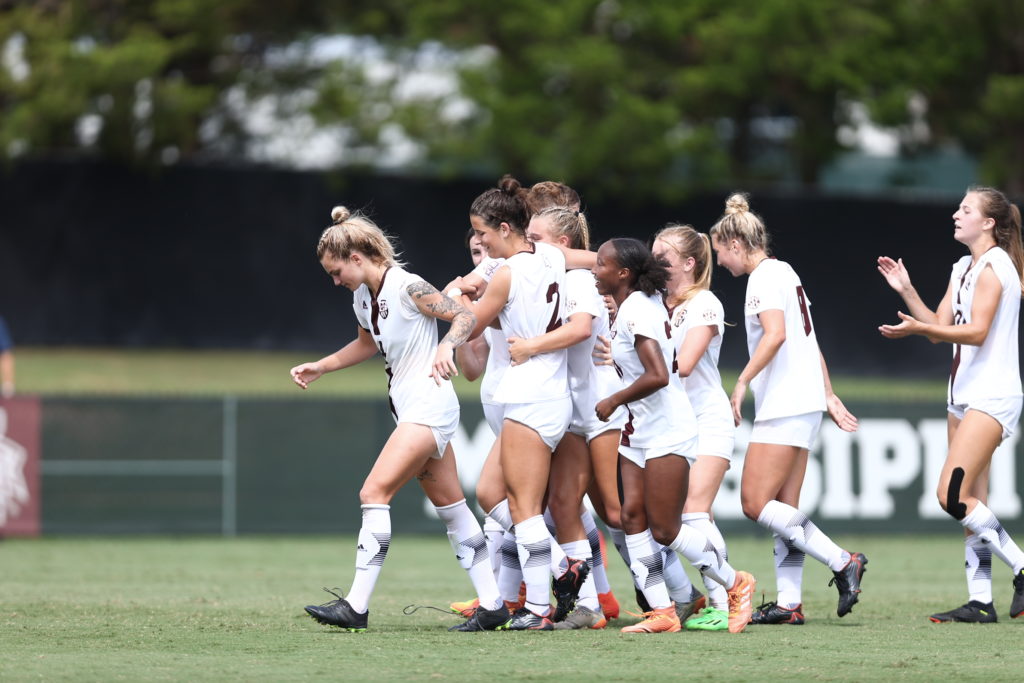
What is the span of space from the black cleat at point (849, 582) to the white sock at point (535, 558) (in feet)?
5.34

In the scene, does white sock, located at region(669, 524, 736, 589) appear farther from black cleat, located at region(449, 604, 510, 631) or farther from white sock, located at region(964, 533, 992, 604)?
white sock, located at region(964, 533, 992, 604)

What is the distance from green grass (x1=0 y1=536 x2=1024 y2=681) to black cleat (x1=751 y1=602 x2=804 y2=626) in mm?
116

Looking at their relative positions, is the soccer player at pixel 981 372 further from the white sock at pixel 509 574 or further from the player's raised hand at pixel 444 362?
the player's raised hand at pixel 444 362

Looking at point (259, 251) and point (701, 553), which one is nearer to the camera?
point (701, 553)

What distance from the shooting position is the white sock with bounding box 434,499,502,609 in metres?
7.34

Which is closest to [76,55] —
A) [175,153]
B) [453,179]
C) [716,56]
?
[175,153]

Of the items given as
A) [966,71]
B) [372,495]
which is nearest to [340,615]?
[372,495]

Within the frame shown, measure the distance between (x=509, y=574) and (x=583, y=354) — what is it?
1.40 meters

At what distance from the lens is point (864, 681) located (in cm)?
567

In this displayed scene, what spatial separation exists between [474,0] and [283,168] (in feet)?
15.3

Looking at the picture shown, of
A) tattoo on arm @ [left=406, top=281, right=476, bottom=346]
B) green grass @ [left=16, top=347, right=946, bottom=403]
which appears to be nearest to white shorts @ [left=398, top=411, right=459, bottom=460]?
tattoo on arm @ [left=406, top=281, right=476, bottom=346]

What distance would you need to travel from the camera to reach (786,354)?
7820 mm

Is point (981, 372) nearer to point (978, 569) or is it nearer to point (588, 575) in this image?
point (978, 569)

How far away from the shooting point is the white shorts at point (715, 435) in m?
7.65
